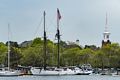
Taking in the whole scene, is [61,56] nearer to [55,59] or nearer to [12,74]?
[55,59]

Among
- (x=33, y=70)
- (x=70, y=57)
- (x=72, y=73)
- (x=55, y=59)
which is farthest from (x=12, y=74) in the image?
(x=70, y=57)

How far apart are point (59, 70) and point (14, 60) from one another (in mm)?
41090

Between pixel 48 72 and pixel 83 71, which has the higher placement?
pixel 83 71

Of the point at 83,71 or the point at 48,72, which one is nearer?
the point at 48,72

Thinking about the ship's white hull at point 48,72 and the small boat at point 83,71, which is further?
the small boat at point 83,71

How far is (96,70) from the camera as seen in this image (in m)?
192

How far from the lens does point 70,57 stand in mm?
199750

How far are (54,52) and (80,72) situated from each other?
20812 mm

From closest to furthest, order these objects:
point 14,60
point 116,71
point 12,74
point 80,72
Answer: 1. point 12,74
2. point 80,72
3. point 116,71
4. point 14,60

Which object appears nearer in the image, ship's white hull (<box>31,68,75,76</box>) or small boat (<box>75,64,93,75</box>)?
ship's white hull (<box>31,68,75,76</box>)

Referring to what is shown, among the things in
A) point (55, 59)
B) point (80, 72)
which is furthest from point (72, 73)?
point (55, 59)

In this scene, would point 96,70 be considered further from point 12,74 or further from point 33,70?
point 12,74

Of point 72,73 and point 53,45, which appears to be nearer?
point 72,73

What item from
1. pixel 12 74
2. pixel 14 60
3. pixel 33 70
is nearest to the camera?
pixel 12 74
